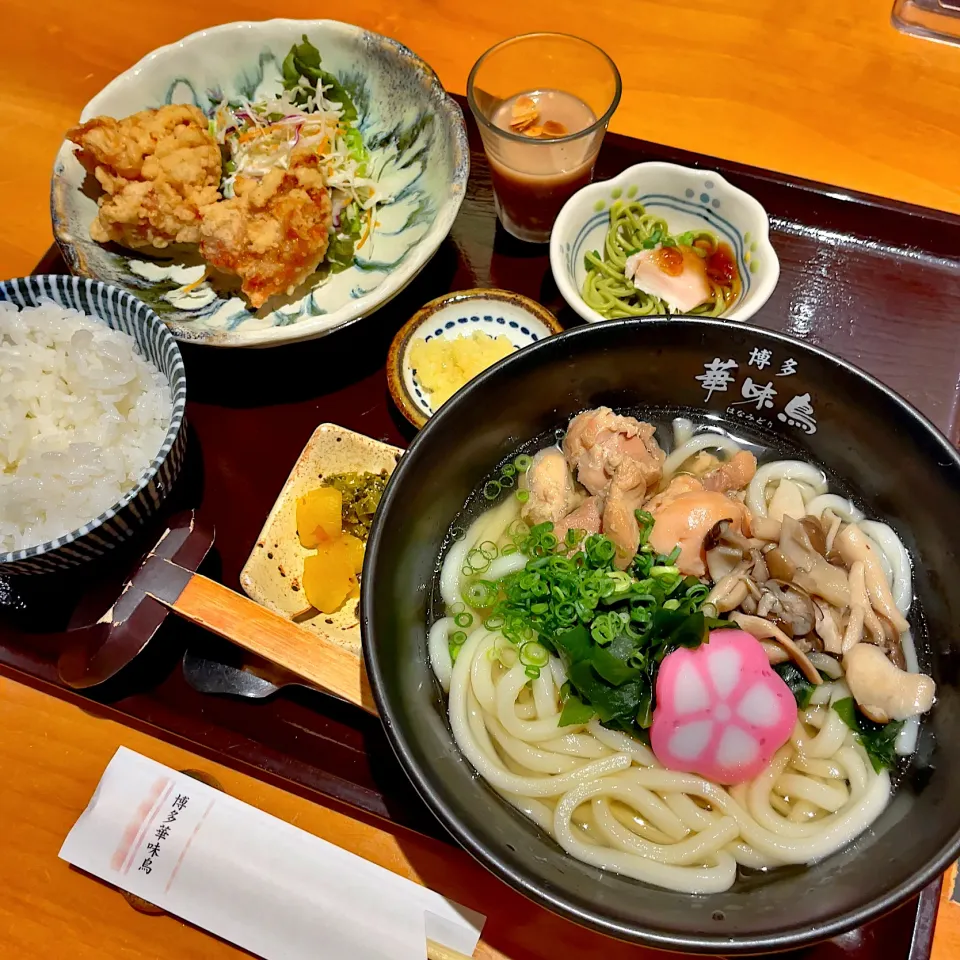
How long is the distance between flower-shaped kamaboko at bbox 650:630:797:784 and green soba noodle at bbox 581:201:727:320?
3.62 ft

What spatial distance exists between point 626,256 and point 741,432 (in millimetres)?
718

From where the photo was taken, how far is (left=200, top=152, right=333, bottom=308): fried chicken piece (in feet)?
7.25

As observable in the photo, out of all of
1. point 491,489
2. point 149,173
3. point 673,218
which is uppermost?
point 673,218

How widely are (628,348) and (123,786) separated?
58.3 inches

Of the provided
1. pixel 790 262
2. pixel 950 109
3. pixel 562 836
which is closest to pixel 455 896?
pixel 562 836

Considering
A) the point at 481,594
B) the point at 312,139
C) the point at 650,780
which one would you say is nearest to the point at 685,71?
the point at 312,139

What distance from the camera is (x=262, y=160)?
2459mm

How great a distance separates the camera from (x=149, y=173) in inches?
90.7

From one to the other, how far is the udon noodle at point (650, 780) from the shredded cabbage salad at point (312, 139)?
4.75ft

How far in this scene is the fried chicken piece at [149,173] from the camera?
227cm

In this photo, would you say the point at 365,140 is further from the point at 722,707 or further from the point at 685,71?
the point at 722,707

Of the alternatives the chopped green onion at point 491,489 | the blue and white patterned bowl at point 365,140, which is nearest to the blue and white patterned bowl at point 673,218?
the blue and white patterned bowl at point 365,140

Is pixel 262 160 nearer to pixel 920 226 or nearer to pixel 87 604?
pixel 87 604

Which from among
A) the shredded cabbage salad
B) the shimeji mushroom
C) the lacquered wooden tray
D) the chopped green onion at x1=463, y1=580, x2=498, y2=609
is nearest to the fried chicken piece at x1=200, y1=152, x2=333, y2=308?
the shredded cabbage salad
